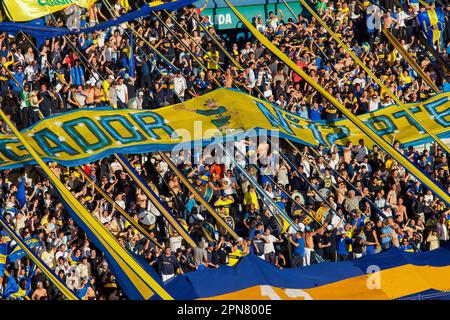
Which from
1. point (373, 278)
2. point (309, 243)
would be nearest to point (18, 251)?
point (309, 243)

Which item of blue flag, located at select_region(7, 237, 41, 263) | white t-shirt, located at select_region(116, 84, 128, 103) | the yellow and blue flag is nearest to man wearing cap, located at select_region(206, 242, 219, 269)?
blue flag, located at select_region(7, 237, 41, 263)

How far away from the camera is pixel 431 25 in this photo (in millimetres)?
30500

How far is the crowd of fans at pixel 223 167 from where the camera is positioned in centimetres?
2325

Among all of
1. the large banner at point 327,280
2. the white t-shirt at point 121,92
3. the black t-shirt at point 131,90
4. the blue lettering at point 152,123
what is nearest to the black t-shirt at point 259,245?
the blue lettering at point 152,123

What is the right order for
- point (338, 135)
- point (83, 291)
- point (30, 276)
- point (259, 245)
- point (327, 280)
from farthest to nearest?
point (338, 135) < point (259, 245) < point (30, 276) < point (83, 291) < point (327, 280)

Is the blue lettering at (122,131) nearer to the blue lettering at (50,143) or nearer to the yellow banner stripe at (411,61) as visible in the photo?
the blue lettering at (50,143)

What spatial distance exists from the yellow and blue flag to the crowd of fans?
301 mm

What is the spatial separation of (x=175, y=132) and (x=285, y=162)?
101 inches

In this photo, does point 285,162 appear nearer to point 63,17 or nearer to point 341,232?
point 341,232

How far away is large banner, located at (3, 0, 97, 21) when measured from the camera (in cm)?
2589

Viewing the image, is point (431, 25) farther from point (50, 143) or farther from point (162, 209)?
point (50, 143)

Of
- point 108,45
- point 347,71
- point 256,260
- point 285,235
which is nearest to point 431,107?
point 347,71

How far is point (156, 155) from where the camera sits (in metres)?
25.7

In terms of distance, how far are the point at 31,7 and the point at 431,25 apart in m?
9.44
